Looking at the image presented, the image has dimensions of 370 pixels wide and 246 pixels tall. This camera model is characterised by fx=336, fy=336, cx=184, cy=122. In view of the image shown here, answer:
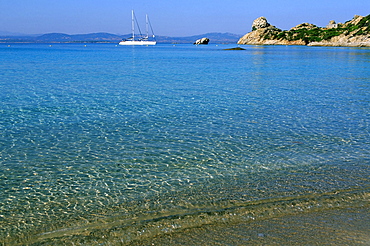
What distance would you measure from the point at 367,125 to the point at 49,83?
923 inches

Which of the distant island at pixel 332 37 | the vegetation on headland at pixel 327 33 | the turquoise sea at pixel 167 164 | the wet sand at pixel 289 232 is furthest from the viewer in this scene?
the vegetation on headland at pixel 327 33

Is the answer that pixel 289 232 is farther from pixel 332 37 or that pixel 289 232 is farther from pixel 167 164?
pixel 332 37

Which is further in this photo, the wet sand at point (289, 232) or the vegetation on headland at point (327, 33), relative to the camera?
the vegetation on headland at point (327, 33)

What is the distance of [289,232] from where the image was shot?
5.98 meters

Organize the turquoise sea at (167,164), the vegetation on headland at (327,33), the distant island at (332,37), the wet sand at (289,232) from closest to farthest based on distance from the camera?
the wet sand at (289,232) → the turquoise sea at (167,164) → the distant island at (332,37) → the vegetation on headland at (327,33)

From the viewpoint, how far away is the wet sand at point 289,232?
5.68m

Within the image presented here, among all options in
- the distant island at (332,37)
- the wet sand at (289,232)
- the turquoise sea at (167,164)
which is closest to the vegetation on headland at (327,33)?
the distant island at (332,37)

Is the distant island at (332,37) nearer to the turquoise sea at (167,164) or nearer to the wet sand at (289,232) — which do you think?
the turquoise sea at (167,164)

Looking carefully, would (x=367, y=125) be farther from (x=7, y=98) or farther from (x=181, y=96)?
(x=7, y=98)

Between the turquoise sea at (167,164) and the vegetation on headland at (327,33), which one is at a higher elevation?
the vegetation on headland at (327,33)

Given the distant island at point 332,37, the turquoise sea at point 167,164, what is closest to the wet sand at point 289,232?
the turquoise sea at point 167,164

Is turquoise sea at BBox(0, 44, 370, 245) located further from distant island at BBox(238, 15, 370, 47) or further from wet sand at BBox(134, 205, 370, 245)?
distant island at BBox(238, 15, 370, 47)

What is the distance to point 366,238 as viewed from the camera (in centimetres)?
567

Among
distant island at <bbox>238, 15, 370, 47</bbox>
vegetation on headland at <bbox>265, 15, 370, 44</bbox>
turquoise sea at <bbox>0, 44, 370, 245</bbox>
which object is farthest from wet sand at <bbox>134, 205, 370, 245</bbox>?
vegetation on headland at <bbox>265, 15, 370, 44</bbox>
